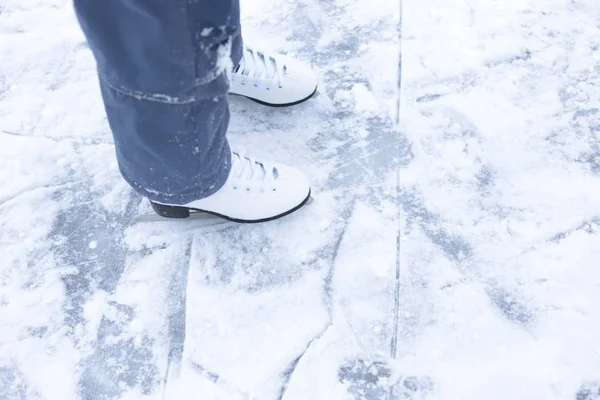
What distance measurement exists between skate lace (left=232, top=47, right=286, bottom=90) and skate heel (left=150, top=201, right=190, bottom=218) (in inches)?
13.6

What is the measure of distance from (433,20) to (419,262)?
0.73 meters

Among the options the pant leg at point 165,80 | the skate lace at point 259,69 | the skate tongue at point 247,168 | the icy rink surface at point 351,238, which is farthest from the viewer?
the skate lace at point 259,69

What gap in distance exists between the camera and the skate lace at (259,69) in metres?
1.18

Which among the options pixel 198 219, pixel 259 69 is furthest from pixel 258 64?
pixel 198 219

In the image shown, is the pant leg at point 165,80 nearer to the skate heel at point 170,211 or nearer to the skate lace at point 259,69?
the skate heel at point 170,211

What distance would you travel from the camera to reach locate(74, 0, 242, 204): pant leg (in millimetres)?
605

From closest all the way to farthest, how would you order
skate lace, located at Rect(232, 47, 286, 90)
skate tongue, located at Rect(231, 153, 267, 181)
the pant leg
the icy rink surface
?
1. the pant leg
2. the icy rink surface
3. skate tongue, located at Rect(231, 153, 267, 181)
4. skate lace, located at Rect(232, 47, 286, 90)

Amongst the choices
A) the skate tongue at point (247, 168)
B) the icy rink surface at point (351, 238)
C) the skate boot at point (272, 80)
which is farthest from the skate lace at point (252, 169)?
the skate boot at point (272, 80)

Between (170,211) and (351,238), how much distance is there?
0.37 m

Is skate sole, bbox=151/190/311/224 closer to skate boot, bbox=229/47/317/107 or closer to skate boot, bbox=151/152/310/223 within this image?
skate boot, bbox=151/152/310/223

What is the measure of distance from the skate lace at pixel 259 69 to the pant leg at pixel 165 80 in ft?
1.16

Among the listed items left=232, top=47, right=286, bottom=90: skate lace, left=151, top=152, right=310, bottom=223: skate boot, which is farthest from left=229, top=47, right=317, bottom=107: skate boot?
left=151, top=152, right=310, bottom=223: skate boot

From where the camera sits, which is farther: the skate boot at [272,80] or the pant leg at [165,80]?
the skate boot at [272,80]

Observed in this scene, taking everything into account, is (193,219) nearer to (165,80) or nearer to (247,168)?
(247,168)
